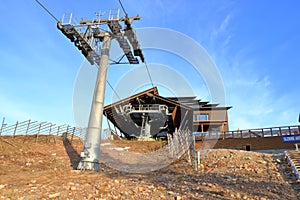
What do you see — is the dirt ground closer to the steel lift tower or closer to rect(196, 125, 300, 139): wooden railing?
the steel lift tower

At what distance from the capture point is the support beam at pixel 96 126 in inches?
406

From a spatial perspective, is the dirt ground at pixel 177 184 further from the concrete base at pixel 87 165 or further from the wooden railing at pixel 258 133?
the wooden railing at pixel 258 133

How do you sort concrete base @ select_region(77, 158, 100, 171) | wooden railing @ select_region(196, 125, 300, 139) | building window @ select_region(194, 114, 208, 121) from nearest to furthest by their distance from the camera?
concrete base @ select_region(77, 158, 100, 171) → wooden railing @ select_region(196, 125, 300, 139) → building window @ select_region(194, 114, 208, 121)

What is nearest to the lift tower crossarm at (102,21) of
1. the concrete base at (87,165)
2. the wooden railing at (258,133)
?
the concrete base at (87,165)

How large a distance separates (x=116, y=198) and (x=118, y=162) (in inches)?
289

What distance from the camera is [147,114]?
28797 mm

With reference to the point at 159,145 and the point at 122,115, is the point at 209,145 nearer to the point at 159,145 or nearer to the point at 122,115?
the point at 159,145

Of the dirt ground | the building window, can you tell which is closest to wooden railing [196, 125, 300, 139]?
the building window

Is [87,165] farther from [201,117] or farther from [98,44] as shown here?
[201,117]

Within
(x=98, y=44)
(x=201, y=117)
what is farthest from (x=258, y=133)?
(x=98, y=44)

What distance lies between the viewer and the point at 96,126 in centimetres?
1116

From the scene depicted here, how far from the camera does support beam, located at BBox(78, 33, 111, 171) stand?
1031cm

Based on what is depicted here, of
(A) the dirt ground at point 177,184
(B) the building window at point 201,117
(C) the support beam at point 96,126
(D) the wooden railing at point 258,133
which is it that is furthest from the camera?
(B) the building window at point 201,117

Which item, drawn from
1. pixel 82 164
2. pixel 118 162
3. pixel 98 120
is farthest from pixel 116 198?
pixel 118 162
